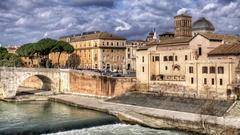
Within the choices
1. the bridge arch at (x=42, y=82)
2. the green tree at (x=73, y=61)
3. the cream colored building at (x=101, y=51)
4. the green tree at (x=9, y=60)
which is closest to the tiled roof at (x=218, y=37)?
the bridge arch at (x=42, y=82)

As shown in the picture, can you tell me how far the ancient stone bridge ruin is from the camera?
57781 mm

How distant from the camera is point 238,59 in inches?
1700

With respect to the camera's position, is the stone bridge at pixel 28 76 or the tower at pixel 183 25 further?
the tower at pixel 183 25

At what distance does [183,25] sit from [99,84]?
1841 centimetres

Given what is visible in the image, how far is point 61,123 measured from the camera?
136 feet

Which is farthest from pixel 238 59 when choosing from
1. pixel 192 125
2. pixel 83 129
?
pixel 83 129

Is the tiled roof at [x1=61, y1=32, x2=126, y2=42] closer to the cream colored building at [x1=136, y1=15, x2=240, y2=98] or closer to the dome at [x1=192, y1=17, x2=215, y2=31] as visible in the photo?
the dome at [x1=192, y1=17, x2=215, y2=31]

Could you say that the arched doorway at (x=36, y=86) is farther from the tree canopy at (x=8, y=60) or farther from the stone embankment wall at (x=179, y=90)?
the stone embankment wall at (x=179, y=90)

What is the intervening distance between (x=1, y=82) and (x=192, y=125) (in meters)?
36.7

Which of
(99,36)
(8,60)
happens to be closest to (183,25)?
(99,36)

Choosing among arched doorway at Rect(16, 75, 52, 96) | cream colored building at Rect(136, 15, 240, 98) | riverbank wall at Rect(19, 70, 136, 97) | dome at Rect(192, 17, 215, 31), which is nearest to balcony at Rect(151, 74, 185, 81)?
cream colored building at Rect(136, 15, 240, 98)

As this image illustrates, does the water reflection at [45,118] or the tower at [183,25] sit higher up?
the tower at [183,25]

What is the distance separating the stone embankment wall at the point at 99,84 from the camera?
187 feet

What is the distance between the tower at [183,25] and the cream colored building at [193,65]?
36.4 feet
